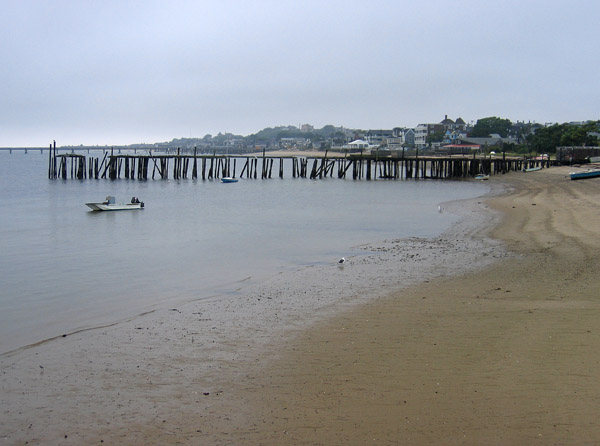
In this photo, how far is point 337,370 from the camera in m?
6.59

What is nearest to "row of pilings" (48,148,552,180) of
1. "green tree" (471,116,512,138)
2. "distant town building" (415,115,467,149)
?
"green tree" (471,116,512,138)

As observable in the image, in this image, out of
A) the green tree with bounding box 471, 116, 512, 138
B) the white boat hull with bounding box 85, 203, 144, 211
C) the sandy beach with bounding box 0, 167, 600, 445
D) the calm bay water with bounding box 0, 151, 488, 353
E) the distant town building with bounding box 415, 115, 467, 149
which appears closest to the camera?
the sandy beach with bounding box 0, 167, 600, 445

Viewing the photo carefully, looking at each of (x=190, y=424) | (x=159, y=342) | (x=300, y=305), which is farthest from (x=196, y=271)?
(x=190, y=424)

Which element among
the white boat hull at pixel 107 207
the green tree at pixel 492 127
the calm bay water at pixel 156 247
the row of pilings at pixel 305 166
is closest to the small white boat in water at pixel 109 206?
the white boat hull at pixel 107 207

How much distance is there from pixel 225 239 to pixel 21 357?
11.8 meters

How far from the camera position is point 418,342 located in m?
7.39

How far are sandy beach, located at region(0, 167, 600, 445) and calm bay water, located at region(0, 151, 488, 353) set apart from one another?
136 centimetres

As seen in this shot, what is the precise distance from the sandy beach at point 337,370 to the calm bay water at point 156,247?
136 cm

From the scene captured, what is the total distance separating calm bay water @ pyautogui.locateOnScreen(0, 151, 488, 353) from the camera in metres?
10.6

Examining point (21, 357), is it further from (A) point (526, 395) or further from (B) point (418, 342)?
(A) point (526, 395)

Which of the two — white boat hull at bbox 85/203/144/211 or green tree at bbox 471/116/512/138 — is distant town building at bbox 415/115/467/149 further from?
white boat hull at bbox 85/203/144/211

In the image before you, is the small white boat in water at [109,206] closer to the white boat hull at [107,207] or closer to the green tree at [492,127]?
the white boat hull at [107,207]

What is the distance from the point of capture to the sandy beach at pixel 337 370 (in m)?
5.27

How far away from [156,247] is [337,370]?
12.3m
